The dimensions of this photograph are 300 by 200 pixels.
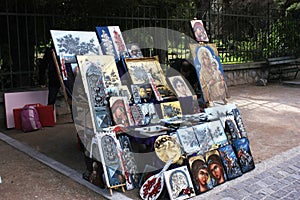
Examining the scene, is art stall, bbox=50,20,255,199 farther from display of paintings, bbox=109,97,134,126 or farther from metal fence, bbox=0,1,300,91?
metal fence, bbox=0,1,300,91

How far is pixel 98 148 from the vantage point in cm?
355

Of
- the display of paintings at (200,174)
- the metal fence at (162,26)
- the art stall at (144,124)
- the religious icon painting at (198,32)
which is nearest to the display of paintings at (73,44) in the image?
the art stall at (144,124)

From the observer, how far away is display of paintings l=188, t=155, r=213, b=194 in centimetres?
355

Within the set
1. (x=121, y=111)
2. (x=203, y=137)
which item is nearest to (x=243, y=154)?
(x=203, y=137)

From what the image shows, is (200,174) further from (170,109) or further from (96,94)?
(96,94)

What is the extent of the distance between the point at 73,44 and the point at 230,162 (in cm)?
256

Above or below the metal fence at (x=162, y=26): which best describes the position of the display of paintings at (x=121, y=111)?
below

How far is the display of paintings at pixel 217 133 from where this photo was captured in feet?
12.9

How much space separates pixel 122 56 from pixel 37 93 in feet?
8.60

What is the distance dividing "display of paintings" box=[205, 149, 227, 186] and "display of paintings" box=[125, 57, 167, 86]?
127cm

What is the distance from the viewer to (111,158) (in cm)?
358

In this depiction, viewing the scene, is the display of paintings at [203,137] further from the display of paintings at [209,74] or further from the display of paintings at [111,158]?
the display of paintings at [209,74]

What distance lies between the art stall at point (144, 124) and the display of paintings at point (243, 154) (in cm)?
1

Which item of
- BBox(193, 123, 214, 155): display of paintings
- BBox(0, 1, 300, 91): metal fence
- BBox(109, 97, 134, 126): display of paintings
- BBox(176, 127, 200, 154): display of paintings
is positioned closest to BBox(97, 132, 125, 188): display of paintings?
BBox(109, 97, 134, 126): display of paintings
